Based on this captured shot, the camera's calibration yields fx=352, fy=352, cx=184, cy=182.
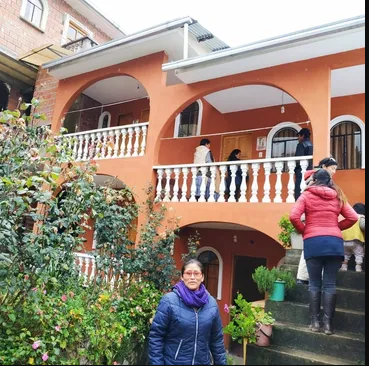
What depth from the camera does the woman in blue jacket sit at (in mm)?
2467

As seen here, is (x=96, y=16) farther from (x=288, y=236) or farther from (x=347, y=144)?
(x=288, y=236)

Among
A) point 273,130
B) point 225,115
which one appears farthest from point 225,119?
point 273,130

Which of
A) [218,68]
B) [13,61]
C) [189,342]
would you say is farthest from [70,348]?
[13,61]

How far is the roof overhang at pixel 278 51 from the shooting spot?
5836mm

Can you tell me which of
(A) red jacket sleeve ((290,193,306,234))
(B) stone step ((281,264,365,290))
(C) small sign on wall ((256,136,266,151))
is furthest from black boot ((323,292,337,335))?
(C) small sign on wall ((256,136,266,151))

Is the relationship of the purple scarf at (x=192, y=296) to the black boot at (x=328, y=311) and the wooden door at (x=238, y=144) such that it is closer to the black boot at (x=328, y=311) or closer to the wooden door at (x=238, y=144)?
the black boot at (x=328, y=311)

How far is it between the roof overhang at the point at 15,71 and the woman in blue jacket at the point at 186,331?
10423 mm

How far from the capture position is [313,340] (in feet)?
11.2

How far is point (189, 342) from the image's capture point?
8.21 ft

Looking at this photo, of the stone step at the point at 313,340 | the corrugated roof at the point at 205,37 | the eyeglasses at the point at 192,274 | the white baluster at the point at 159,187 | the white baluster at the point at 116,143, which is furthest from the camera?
the white baluster at the point at 116,143

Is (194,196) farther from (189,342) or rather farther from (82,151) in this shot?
(189,342)

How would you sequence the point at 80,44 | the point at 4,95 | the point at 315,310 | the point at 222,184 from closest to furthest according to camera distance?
the point at 315,310 < the point at 222,184 < the point at 4,95 < the point at 80,44

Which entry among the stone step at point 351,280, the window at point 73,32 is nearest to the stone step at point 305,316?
the stone step at point 351,280

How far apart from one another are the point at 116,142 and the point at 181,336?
22.3 ft
